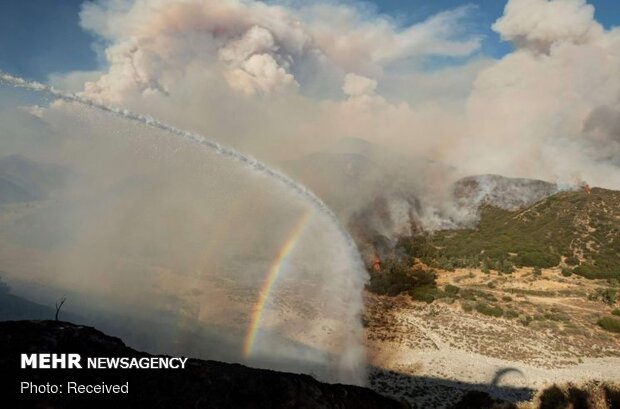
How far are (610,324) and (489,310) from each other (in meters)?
12.5

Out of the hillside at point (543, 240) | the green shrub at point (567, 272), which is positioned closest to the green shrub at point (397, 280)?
the hillside at point (543, 240)

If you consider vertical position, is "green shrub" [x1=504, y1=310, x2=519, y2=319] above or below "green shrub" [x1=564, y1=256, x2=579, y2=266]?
below

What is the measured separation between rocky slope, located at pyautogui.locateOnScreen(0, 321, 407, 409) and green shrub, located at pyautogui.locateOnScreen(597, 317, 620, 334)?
47910 mm

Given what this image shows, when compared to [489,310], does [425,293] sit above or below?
above

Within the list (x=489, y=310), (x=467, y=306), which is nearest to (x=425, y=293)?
(x=467, y=306)

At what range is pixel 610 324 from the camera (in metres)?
45.5

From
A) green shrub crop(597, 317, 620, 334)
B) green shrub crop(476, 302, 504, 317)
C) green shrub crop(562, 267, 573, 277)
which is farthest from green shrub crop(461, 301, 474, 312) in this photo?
green shrub crop(562, 267, 573, 277)

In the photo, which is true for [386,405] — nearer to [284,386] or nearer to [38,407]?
[284,386]

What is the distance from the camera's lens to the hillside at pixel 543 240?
245 feet

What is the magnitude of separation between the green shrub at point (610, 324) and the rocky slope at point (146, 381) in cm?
4791

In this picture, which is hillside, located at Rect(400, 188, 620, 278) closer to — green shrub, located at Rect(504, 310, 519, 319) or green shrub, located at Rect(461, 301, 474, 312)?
green shrub, located at Rect(461, 301, 474, 312)

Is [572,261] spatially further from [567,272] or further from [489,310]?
[489,310]

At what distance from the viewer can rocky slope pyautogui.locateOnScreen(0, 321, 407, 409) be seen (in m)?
7.75

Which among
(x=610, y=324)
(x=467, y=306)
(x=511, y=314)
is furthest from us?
(x=467, y=306)
